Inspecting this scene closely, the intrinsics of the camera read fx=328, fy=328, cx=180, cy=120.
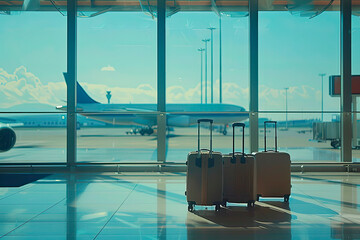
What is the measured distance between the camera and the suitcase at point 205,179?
13.6ft

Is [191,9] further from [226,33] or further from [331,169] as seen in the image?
[331,169]

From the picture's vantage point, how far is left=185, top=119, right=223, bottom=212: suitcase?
4133 mm

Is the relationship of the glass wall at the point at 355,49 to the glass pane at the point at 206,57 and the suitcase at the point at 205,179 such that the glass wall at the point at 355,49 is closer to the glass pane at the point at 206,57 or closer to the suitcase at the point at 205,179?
the glass pane at the point at 206,57

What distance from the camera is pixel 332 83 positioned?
27.8ft

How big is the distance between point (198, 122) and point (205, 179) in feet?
2.41

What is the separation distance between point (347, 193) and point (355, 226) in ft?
6.82

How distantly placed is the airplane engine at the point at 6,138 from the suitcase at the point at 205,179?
4712mm

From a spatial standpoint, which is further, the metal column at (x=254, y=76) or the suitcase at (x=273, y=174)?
the metal column at (x=254, y=76)

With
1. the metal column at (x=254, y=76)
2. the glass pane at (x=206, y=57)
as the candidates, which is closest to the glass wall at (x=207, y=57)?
the glass pane at (x=206, y=57)

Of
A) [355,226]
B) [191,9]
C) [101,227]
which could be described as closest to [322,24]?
[191,9]

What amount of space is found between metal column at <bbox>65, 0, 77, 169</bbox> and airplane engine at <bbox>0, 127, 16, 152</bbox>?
1165mm

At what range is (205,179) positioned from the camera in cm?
413

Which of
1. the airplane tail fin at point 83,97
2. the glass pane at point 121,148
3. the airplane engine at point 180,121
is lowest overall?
the glass pane at point 121,148

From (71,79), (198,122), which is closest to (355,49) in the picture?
(198,122)
